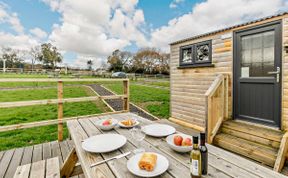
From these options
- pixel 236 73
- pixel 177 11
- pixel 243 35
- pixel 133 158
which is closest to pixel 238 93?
pixel 236 73

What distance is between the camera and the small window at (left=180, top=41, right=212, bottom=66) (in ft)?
13.1

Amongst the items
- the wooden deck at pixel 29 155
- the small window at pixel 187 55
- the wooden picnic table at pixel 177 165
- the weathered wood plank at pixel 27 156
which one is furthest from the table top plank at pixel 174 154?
the small window at pixel 187 55

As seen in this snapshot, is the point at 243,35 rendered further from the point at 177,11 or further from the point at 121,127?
the point at 177,11

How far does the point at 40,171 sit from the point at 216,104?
10.3 ft

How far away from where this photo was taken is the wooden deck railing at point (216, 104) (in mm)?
2973

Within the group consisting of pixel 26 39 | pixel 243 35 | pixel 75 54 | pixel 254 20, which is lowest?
pixel 243 35

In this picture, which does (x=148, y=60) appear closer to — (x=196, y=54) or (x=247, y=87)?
(x=196, y=54)

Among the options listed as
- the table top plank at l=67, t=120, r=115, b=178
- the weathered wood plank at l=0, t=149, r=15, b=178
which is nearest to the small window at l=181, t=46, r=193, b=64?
the table top plank at l=67, t=120, r=115, b=178

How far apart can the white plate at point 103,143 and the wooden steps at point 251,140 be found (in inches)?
99.7

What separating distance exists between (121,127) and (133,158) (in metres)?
0.72

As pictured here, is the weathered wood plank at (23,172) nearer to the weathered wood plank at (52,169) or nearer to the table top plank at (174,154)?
the weathered wood plank at (52,169)

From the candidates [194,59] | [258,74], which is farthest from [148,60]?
[258,74]

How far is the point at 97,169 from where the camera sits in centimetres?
87

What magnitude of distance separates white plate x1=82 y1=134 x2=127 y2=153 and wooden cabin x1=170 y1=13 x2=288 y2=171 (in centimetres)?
221
